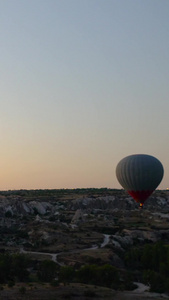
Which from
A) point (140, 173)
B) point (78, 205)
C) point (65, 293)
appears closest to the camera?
point (65, 293)

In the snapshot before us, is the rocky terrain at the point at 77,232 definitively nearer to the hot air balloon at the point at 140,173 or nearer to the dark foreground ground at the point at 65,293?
the dark foreground ground at the point at 65,293

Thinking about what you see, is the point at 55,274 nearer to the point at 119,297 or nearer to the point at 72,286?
the point at 72,286

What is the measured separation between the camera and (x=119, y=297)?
4394 centimetres

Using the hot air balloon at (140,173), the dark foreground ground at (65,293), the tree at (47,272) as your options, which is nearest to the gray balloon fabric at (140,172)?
the hot air balloon at (140,173)

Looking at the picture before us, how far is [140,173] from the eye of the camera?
3799 inches

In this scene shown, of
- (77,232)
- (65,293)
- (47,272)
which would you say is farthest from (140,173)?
(65,293)

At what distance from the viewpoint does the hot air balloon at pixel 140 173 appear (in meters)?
96.8

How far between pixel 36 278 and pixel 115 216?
89.3 meters

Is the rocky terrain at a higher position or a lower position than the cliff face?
lower

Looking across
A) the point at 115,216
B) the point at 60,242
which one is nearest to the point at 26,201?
the point at 115,216

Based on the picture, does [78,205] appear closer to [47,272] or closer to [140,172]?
[140,172]

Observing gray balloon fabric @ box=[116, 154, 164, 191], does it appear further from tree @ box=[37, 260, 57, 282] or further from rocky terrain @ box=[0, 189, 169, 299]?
tree @ box=[37, 260, 57, 282]

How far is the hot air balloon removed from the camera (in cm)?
9675

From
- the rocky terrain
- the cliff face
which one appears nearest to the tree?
the rocky terrain
